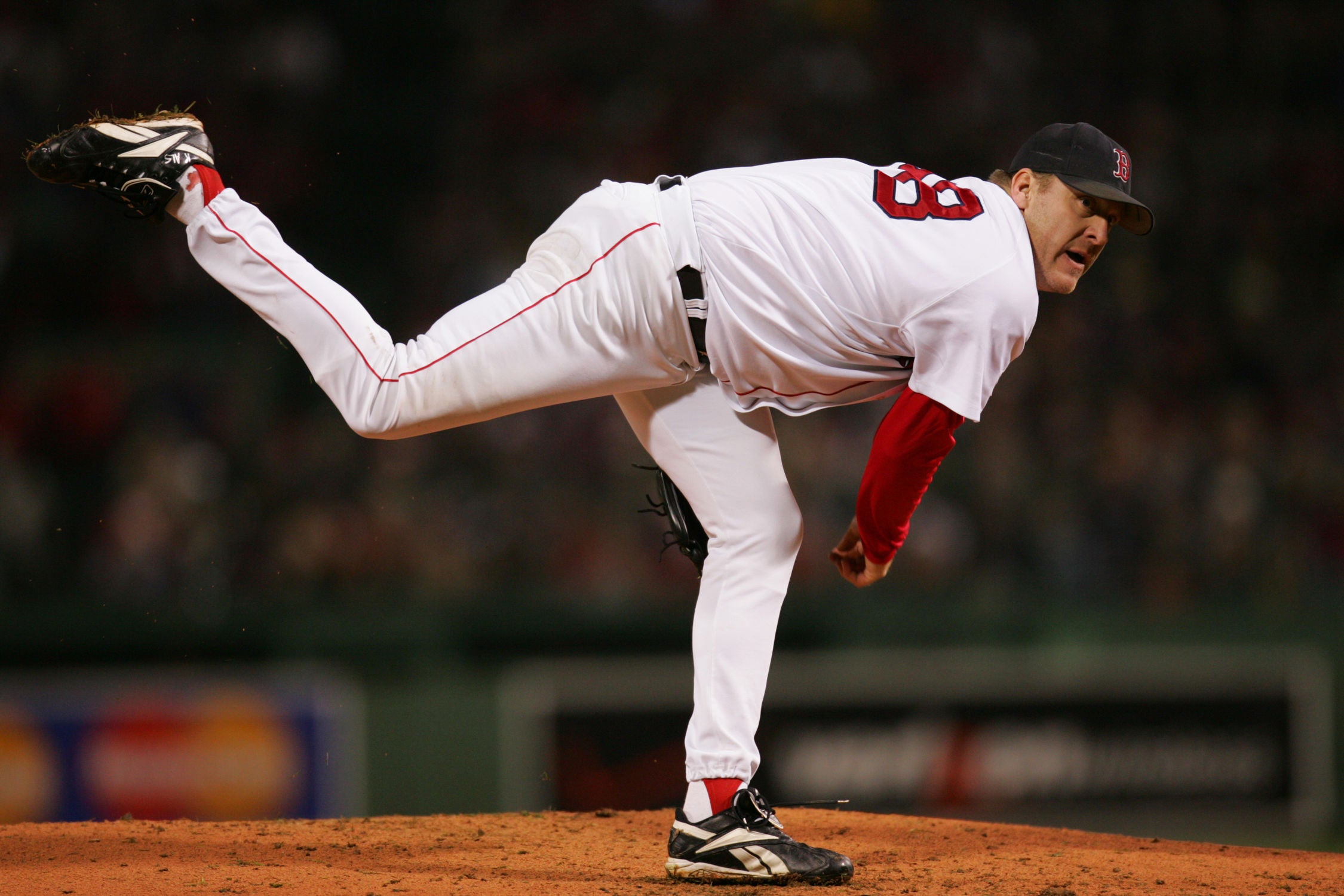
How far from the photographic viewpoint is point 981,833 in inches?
142

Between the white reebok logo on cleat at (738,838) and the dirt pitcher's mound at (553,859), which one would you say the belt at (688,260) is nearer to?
the white reebok logo on cleat at (738,838)

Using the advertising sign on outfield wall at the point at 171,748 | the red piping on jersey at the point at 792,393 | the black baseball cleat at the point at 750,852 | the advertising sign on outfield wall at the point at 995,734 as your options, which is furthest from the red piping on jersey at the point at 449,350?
the advertising sign on outfield wall at the point at 995,734

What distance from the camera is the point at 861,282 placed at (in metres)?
2.62

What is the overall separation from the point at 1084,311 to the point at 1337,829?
3719mm

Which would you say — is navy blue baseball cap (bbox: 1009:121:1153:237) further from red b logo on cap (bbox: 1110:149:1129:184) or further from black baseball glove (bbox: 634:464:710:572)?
black baseball glove (bbox: 634:464:710:572)

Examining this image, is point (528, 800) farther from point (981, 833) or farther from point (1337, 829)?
point (1337, 829)

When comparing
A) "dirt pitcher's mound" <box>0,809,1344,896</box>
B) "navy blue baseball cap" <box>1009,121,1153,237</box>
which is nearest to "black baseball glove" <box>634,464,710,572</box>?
"dirt pitcher's mound" <box>0,809,1344,896</box>

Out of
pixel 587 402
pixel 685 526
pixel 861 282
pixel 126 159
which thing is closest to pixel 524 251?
pixel 587 402

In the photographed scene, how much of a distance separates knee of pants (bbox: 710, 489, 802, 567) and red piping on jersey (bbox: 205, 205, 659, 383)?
603 mm

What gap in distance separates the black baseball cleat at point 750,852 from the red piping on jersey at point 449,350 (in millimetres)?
1090

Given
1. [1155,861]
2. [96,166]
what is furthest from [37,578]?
[1155,861]

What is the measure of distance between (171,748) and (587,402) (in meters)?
3.39

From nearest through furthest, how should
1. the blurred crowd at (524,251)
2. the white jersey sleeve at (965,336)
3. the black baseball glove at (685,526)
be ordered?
the white jersey sleeve at (965,336), the black baseball glove at (685,526), the blurred crowd at (524,251)

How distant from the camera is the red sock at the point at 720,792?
275 centimetres
